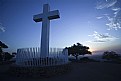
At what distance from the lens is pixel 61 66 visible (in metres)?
7.98

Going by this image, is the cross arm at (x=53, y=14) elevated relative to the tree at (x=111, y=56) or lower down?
elevated

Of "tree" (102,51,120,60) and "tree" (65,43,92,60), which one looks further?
"tree" (65,43,92,60)

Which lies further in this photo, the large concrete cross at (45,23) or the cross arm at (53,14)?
the cross arm at (53,14)

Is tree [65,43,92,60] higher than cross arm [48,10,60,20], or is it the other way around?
cross arm [48,10,60,20]

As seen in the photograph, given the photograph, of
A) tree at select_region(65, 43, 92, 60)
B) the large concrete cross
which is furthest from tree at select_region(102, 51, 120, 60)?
the large concrete cross

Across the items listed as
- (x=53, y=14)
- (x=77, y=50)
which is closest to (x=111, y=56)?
(x=77, y=50)

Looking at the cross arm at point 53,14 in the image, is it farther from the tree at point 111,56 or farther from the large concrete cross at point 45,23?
the tree at point 111,56

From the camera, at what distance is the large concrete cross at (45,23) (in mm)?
9992

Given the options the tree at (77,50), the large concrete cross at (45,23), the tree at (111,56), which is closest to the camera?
the large concrete cross at (45,23)

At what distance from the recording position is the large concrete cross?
393 inches

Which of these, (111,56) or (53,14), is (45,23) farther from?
(111,56)

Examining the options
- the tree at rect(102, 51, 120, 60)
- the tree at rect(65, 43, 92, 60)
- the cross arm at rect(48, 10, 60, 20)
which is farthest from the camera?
the tree at rect(65, 43, 92, 60)

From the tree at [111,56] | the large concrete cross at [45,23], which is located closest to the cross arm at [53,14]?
the large concrete cross at [45,23]

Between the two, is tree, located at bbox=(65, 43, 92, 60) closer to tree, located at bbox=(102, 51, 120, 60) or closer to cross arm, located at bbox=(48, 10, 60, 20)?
tree, located at bbox=(102, 51, 120, 60)
